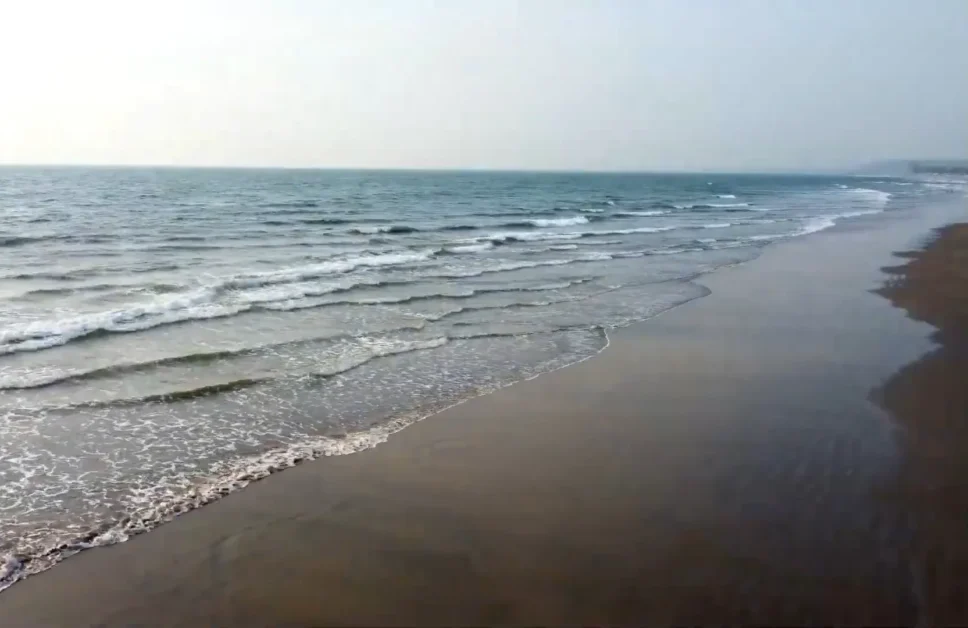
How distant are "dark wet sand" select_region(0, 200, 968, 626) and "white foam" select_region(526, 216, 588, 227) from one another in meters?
29.2

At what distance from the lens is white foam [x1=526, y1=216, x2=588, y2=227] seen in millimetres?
37906

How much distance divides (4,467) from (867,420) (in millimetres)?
9421

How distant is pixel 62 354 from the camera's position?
1045 centimetres

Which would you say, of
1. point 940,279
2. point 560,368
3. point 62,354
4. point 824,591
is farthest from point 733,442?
point 940,279

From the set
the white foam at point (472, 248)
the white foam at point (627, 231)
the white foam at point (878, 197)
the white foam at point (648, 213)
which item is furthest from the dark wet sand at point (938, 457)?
the white foam at point (878, 197)

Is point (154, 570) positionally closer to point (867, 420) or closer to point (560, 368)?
point (560, 368)

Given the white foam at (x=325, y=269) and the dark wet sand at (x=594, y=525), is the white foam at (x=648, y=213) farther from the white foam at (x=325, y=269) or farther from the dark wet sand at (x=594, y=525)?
the dark wet sand at (x=594, y=525)

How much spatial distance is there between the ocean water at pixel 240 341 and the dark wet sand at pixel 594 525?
0.70m

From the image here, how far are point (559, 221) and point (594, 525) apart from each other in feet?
115

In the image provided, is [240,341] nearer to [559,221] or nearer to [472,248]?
[472,248]

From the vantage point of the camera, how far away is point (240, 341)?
1164 cm

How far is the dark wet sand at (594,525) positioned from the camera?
4.36m

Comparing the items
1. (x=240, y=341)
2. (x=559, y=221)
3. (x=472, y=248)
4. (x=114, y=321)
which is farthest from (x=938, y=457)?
(x=559, y=221)

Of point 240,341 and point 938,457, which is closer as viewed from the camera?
point 938,457
